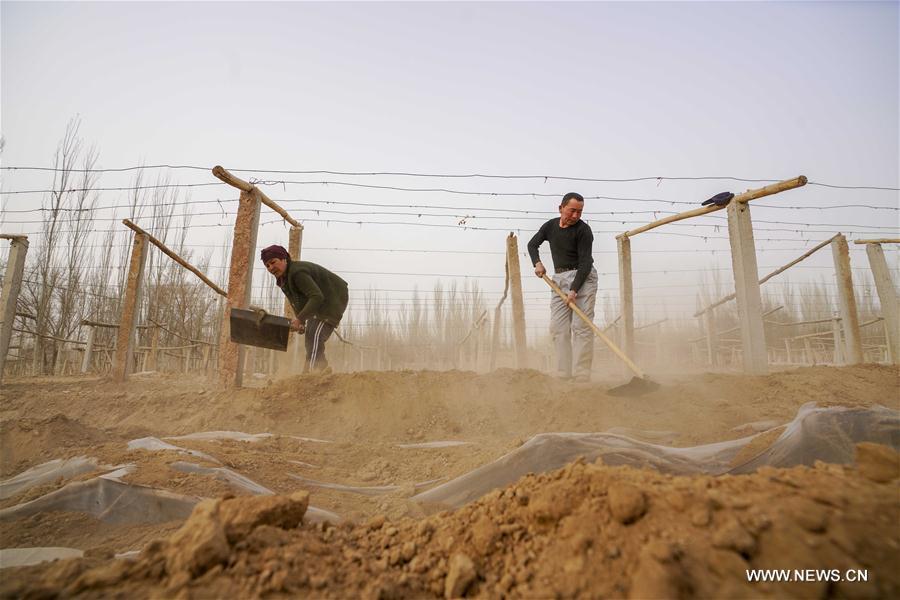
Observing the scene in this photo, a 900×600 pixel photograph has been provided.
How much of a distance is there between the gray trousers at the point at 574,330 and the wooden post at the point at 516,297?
0.82 m

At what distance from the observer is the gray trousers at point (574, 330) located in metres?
4.57

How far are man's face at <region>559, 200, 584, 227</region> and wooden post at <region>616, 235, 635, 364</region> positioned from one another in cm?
160

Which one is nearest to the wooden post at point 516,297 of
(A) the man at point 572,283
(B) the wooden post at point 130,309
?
(A) the man at point 572,283

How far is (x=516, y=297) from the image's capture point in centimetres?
576

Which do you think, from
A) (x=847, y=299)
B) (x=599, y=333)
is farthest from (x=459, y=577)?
(x=847, y=299)

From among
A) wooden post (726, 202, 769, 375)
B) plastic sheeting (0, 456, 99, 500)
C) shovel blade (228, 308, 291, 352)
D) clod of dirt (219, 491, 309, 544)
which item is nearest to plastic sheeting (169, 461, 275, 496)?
plastic sheeting (0, 456, 99, 500)

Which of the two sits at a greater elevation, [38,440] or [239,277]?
[239,277]

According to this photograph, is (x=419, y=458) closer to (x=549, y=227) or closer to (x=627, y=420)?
(x=627, y=420)

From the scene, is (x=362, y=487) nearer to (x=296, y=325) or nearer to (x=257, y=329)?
(x=257, y=329)

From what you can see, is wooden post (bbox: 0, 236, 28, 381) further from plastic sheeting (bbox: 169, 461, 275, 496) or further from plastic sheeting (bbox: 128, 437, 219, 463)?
plastic sheeting (bbox: 169, 461, 275, 496)

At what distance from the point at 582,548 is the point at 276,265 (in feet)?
14.7

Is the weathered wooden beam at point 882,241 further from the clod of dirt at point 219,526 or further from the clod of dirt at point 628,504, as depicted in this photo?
the clod of dirt at point 219,526

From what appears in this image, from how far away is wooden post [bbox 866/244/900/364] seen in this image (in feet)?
17.4

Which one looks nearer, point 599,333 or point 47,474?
point 47,474
